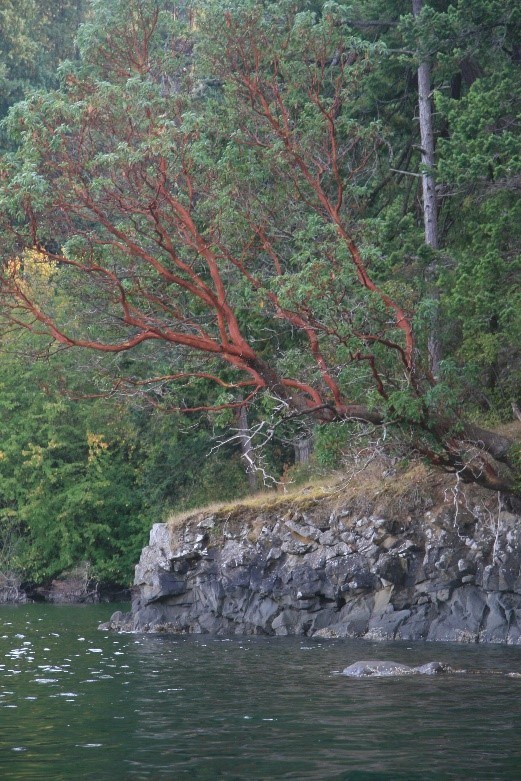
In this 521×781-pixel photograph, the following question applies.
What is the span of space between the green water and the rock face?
7.68ft

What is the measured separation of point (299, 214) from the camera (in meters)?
23.8

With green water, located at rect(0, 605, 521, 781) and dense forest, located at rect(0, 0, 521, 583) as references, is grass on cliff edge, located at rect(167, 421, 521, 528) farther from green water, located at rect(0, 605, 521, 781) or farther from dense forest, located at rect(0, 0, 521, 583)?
green water, located at rect(0, 605, 521, 781)

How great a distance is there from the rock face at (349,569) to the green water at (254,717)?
2.34m

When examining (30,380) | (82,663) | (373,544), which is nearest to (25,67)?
(30,380)

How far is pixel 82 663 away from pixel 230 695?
5.40 metres

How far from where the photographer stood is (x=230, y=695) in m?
14.2

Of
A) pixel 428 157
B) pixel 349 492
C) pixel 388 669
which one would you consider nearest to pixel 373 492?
pixel 349 492

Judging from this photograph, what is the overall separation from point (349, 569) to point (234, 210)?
869cm

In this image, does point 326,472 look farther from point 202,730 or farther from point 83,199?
point 202,730

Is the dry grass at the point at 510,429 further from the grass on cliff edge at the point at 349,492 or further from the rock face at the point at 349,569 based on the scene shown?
the grass on cliff edge at the point at 349,492

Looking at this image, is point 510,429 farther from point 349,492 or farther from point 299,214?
point 299,214

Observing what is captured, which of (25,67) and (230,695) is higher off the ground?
(25,67)

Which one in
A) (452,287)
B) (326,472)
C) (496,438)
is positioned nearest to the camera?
(496,438)

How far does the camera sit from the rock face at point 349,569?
2259cm
